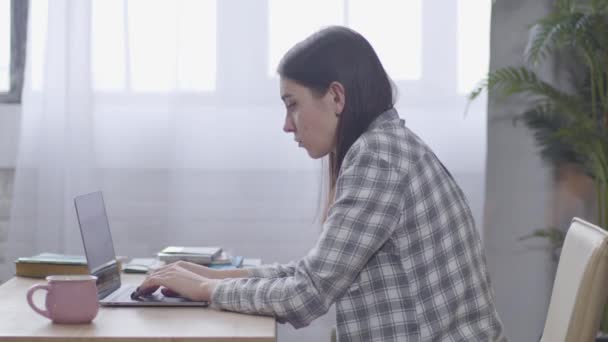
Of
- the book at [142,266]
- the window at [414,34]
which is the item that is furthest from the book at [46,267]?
the window at [414,34]

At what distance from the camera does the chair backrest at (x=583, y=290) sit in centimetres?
140

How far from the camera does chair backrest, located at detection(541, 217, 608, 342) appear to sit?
140 cm

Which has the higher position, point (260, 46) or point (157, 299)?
point (260, 46)

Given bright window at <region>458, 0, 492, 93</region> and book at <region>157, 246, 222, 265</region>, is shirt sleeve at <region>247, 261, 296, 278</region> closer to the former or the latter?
book at <region>157, 246, 222, 265</region>

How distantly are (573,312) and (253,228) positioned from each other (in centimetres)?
213

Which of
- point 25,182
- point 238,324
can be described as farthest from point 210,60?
point 238,324

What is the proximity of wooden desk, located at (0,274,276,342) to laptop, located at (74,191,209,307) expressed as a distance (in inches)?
1.3

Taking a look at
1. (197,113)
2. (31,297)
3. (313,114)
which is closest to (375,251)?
(313,114)

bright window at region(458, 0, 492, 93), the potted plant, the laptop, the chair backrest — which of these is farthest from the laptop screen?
bright window at region(458, 0, 492, 93)

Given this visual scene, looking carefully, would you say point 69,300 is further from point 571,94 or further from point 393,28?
point 571,94

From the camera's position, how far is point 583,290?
4.62 ft

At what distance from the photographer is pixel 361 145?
5.12 feet

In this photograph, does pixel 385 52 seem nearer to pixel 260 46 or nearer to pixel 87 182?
pixel 260 46

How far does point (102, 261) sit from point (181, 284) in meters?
0.23
